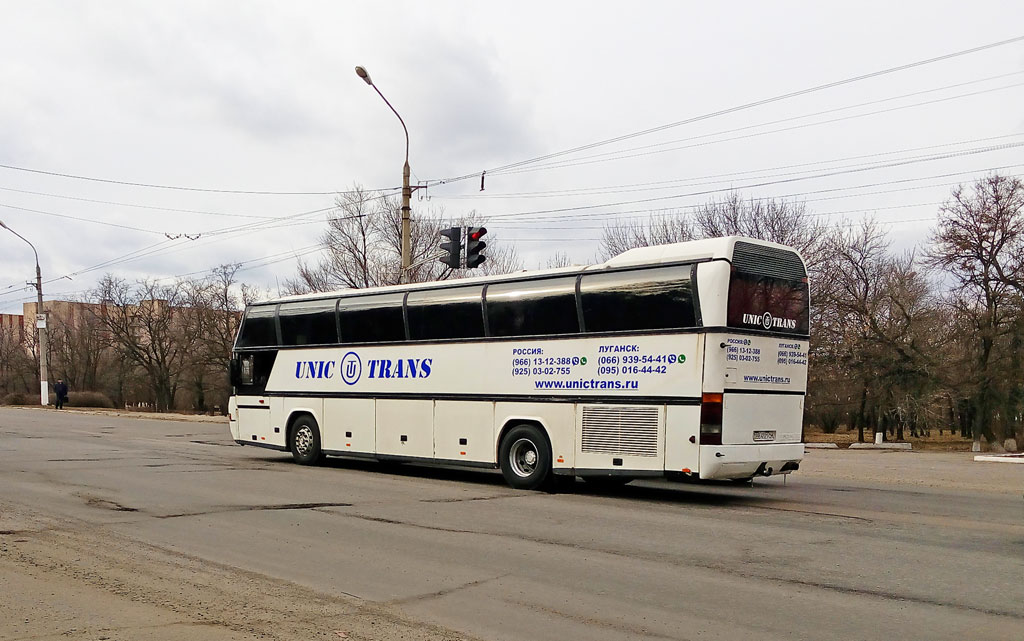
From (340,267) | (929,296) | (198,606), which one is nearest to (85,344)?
(340,267)

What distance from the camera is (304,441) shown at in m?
18.5

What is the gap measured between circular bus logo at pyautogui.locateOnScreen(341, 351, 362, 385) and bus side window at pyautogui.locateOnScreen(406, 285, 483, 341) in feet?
5.30

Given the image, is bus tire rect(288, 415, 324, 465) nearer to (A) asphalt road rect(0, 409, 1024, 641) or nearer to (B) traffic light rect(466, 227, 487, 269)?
(A) asphalt road rect(0, 409, 1024, 641)

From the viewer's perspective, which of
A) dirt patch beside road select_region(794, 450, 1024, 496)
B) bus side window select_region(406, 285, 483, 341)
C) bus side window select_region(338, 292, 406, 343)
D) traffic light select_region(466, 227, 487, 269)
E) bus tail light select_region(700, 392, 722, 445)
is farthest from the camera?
traffic light select_region(466, 227, 487, 269)

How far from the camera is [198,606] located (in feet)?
21.1

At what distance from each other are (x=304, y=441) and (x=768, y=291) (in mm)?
10117

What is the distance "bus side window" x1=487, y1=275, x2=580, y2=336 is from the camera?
1407cm

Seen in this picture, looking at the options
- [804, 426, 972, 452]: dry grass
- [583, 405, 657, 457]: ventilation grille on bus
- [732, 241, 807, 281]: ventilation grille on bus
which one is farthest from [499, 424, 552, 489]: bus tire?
[804, 426, 972, 452]: dry grass

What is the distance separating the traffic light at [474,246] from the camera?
20709mm

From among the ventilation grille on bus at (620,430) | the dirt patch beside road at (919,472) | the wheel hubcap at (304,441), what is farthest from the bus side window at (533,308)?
the dirt patch beside road at (919,472)

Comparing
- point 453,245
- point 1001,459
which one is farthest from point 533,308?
point 1001,459

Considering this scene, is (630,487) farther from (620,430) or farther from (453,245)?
(453,245)

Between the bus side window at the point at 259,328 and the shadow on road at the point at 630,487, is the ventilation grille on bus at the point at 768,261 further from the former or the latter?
the bus side window at the point at 259,328

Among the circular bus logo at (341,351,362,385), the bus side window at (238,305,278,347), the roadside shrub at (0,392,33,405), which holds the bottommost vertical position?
the roadside shrub at (0,392,33,405)
